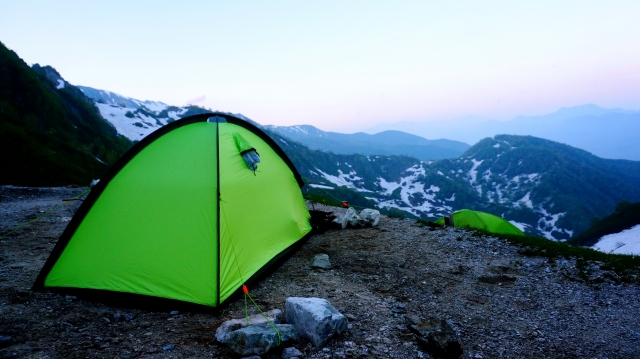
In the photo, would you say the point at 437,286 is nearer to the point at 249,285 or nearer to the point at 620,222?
the point at 249,285

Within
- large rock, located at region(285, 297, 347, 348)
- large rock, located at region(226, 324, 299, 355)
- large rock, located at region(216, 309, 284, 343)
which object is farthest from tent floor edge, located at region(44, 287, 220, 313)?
large rock, located at region(285, 297, 347, 348)

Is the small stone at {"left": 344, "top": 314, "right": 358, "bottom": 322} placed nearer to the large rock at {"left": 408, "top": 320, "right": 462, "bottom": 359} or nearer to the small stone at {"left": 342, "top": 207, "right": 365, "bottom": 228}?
the large rock at {"left": 408, "top": 320, "right": 462, "bottom": 359}

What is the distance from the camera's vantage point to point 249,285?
8.30 m

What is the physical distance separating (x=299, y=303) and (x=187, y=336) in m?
2.21

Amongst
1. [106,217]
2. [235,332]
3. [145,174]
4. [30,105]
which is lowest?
[235,332]

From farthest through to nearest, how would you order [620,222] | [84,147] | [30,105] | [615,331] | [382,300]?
[620,222] → [30,105] → [84,147] → [382,300] → [615,331]

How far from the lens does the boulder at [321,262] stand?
10.0m

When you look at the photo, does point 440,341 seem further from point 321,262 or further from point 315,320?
point 321,262

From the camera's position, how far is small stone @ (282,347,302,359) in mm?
5603

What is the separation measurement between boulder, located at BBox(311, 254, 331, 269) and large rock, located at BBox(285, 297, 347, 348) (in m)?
3.43

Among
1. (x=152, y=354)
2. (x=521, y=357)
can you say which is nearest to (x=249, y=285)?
(x=152, y=354)

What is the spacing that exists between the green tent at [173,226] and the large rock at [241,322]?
42.0 inches

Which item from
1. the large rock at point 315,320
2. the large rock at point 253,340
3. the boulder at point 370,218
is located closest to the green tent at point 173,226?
the large rock at point 253,340

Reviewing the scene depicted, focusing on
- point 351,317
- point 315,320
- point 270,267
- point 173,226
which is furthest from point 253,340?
point 270,267
